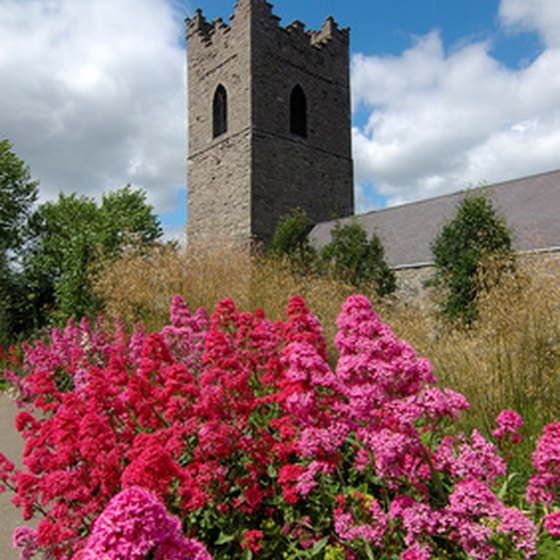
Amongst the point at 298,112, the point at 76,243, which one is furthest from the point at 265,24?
the point at 76,243

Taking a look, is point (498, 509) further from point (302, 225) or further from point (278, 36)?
point (278, 36)

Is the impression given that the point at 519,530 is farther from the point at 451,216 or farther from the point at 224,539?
the point at 451,216

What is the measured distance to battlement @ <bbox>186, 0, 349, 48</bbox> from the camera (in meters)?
17.3

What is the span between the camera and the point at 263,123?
17.5 metres

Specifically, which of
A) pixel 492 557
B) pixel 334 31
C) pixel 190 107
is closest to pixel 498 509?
pixel 492 557

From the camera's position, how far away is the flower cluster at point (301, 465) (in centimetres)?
150

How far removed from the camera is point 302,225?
49.3 ft

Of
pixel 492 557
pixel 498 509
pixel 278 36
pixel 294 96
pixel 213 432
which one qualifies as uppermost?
pixel 278 36

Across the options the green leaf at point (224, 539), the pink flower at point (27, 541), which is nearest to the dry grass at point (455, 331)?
the green leaf at point (224, 539)

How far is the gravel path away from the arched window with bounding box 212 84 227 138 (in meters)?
14.2

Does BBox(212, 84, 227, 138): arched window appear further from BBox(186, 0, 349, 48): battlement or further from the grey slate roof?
the grey slate roof

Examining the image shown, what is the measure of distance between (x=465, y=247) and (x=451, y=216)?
13.0 feet

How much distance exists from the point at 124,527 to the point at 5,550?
210 cm

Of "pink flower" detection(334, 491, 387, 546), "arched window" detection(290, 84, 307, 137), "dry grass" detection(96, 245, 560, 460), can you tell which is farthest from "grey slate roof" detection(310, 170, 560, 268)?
"pink flower" detection(334, 491, 387, 546)
